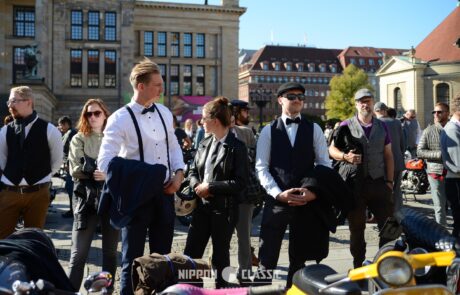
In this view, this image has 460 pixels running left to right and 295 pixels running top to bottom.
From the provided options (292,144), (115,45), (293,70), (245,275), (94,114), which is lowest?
(245,275)

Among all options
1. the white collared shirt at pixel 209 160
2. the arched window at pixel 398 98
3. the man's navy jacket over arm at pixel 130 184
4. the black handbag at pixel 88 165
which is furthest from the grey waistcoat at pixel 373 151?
the arched window at pixel 398 98

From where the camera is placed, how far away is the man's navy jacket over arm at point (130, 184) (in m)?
3.65

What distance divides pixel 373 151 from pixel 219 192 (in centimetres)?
212

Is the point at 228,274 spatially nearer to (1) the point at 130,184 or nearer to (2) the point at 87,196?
(1) the point at 130,184

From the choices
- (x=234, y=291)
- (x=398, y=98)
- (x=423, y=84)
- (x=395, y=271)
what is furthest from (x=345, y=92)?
(x=234, y=291)

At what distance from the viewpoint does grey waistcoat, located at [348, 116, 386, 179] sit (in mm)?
5625

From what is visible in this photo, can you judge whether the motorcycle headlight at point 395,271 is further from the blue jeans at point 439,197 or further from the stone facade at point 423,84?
the stone facade at point 423,84

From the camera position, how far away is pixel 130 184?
366cm

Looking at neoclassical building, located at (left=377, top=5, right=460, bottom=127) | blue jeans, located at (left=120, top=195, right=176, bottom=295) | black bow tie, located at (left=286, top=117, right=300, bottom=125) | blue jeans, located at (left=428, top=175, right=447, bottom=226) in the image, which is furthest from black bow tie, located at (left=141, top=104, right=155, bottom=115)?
neoclassical building, located at (left=377, top=5, right=460, bottom=127)

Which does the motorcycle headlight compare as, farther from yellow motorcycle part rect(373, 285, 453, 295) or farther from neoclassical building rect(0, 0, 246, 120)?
neoclassical building rect(0, 0, 246, 120)

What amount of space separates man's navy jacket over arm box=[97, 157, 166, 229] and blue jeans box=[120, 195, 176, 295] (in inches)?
3.8

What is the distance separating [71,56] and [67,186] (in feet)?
149

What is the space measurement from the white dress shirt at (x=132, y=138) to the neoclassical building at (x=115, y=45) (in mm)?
38688

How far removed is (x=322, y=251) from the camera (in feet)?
14.5
